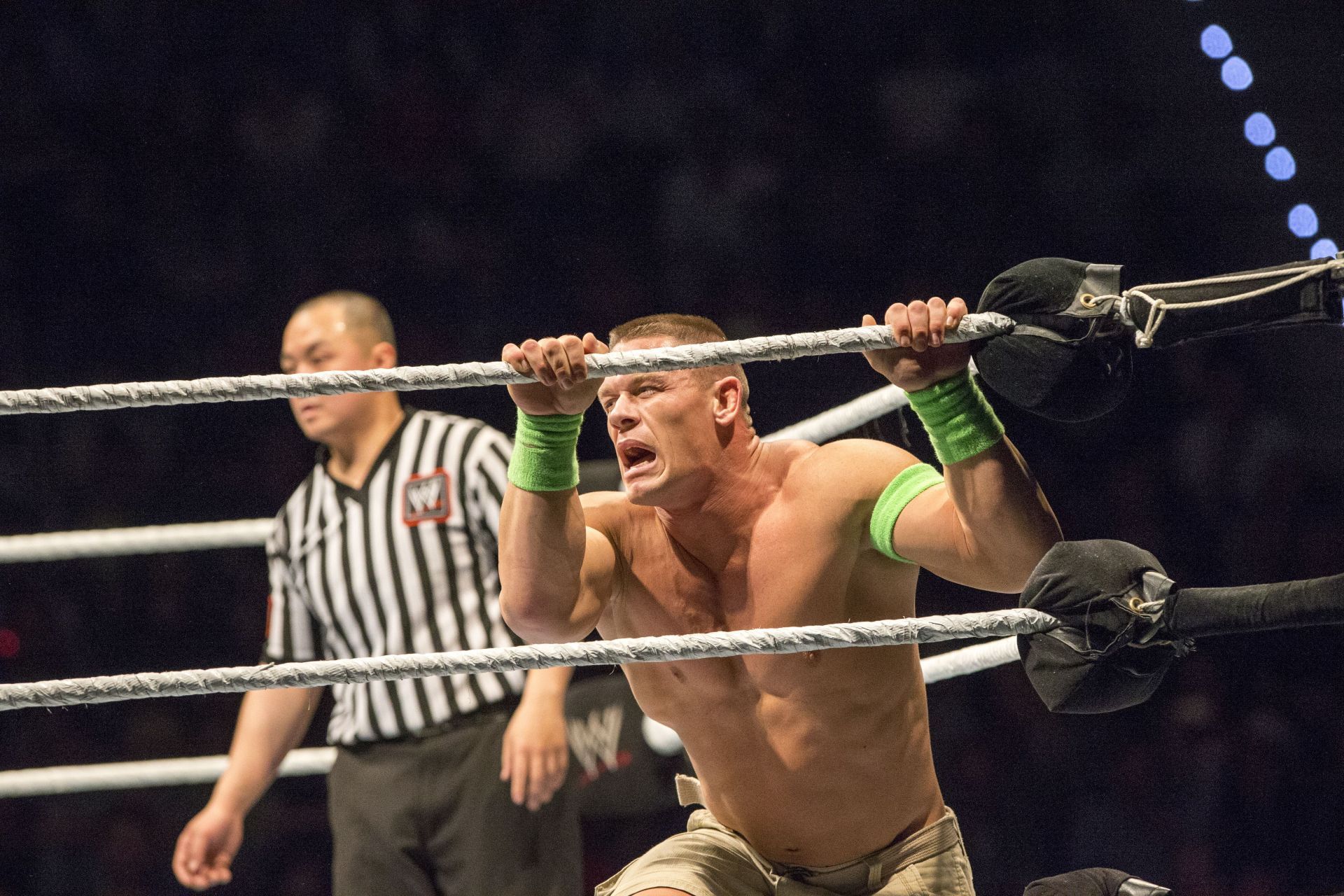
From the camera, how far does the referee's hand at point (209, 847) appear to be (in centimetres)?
241

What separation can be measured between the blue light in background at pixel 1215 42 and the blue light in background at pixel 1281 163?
290 mm

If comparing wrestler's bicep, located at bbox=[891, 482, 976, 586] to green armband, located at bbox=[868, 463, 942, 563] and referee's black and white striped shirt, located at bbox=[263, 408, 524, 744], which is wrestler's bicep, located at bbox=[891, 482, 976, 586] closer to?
green armband, located at bbox=[868, 463, 942, 563]

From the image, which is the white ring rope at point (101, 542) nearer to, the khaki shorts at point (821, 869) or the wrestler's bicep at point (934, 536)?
the khaki shorts at point (821, 869)

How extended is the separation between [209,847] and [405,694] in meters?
0.47

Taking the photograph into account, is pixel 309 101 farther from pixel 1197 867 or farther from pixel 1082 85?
pixel 1197 867

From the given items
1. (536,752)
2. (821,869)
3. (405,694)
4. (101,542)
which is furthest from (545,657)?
(101,542)

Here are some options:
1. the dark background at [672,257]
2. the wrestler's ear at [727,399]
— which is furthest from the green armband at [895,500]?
the dark background at [672,257]

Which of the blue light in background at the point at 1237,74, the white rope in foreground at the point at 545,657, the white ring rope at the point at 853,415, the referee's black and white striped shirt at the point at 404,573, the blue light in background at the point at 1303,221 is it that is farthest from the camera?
the blue light in background at the point at 1237,74

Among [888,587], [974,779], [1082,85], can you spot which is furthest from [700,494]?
[1082,85]

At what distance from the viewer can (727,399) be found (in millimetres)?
1645

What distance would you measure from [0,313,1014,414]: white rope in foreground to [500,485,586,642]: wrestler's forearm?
0.64 ft

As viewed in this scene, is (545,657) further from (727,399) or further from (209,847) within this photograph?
(209,847)

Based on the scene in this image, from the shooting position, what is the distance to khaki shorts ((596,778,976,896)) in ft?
4.92

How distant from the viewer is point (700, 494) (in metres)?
1.58
